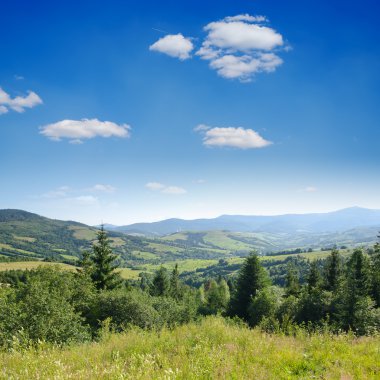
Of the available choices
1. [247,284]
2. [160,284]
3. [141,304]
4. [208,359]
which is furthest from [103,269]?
[208,359]

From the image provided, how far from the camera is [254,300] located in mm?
42781

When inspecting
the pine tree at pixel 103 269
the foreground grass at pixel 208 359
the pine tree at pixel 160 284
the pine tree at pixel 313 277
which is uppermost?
the foreground grass at pixel 208 359

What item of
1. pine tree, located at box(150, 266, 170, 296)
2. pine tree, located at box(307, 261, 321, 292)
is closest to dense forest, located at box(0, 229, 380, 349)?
pine tree, located at box(307, 261, 321, 292)

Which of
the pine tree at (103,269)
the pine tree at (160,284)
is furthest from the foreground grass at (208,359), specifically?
the pine tree at (160,284)

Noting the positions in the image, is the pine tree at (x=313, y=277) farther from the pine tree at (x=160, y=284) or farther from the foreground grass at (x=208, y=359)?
the foreground grass at (x=208, y=359)

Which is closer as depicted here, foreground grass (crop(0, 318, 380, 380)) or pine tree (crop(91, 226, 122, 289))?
foreground grass (crop(0, 318, 380, 380))

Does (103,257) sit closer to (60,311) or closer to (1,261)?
(60,311)

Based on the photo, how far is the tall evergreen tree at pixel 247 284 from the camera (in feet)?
154

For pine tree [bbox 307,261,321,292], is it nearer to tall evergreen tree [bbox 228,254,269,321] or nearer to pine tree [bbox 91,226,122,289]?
tall evergreen tree [bbox 228,254,269,321]

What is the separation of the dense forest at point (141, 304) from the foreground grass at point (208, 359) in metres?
1.59

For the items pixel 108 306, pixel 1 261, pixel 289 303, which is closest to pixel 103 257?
pixel 108 306

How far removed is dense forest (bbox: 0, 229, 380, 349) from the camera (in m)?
14.7

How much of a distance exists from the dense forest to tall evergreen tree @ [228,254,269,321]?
0.46 feet

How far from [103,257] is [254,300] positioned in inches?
870
